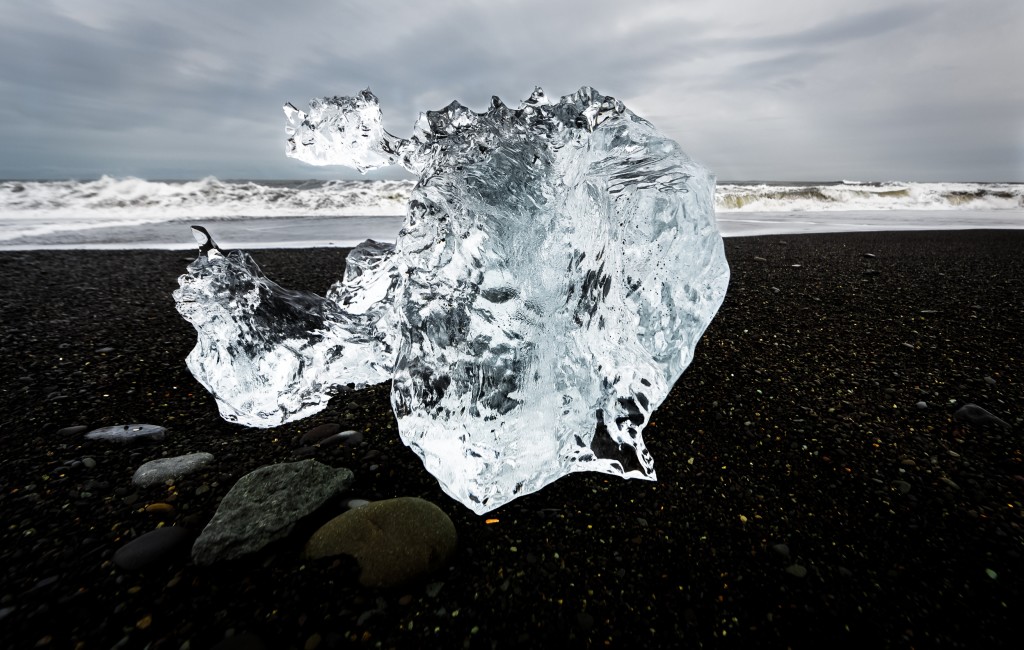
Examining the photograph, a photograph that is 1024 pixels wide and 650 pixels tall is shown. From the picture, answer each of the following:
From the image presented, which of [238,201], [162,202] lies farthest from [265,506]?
[238,201]

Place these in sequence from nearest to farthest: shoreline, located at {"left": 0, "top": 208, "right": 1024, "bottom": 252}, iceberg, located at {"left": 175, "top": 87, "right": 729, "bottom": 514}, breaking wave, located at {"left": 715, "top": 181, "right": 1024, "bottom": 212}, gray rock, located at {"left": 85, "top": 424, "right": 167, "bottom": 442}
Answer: iceberg, located at {"left": 175, "top": 87, "right": 729, "bottom": 514}
gray rock, located at {"left": 85, "top": 424, "right": 167, "bottom": 442}
shoreline, located at {"left": 0, "top": 208, "right": 1024, "bottom": 252}
breaking wave, located at {"left": 715, "top": 181, "right": 1024, "bottom": 212}

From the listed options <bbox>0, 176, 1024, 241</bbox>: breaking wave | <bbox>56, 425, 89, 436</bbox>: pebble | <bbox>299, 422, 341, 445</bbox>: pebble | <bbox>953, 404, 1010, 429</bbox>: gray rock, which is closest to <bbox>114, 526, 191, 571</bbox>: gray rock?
<bbox>299, 422, 341, 445</bbox>: pebble

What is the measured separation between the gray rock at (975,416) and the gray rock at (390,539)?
7.23 feet

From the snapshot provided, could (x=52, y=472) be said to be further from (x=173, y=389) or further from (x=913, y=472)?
(x=913, y=472)

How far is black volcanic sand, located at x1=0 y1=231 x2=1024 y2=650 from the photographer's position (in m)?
1.25

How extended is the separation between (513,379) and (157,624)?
1143 mm

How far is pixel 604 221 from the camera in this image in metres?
1.90

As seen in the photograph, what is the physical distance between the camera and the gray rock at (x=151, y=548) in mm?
1399

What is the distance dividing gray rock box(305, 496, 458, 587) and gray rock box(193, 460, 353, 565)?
12 centimetres

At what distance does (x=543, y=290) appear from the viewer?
1843 mm

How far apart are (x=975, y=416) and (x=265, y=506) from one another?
2791mm

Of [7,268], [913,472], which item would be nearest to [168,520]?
[913,472]

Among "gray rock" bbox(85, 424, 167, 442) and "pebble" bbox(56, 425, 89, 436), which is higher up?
"pebble" bbox(56, 425, 89, 436)

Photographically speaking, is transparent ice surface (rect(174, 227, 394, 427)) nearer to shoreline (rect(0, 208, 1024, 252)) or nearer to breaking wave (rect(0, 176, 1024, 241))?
shoreline (rect(0, 208, 1024, 252))
